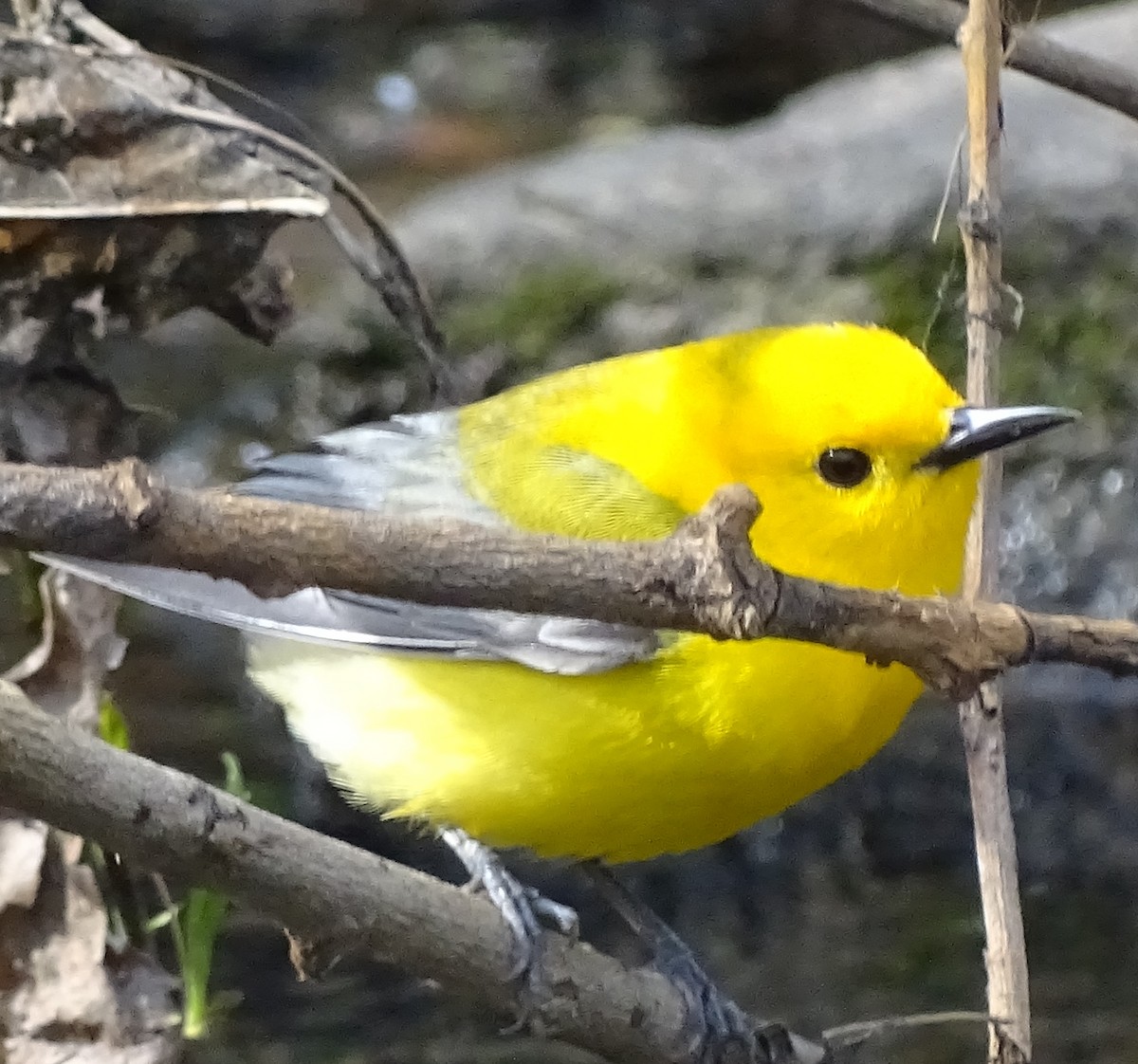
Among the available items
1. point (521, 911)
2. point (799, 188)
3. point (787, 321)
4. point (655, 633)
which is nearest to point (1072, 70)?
point (655, 633)

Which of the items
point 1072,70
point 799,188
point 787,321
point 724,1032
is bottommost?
point 724,1032

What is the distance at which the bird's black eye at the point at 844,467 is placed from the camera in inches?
90.0

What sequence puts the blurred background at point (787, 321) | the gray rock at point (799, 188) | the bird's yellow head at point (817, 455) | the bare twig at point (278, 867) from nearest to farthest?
the bare twig at point (278, 867) < the bird's yellow head at point (817, 455) < the blurred background at point (787, 321) < the gray rock at point (799, 188)

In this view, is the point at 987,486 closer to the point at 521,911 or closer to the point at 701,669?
the point at 701,669

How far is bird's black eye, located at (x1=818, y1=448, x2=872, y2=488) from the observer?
7.50 ft

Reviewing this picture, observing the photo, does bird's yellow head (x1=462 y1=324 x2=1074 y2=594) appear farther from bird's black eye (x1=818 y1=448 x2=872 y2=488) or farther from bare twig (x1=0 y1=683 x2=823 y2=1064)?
bare twig (x1=0 y1=683 x2=823 y2=1064)

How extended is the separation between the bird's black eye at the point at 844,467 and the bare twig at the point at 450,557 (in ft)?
3.11

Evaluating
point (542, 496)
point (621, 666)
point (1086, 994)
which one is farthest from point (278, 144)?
point (1086, 994)

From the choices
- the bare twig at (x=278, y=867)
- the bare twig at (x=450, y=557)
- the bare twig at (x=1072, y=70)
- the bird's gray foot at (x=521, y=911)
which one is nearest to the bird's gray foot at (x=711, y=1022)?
the bird's gray foot at (x=521, y=911)

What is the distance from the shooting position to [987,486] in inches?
87.3

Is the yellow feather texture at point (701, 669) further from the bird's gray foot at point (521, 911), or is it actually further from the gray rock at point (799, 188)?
the gray rock at point (799, 188)

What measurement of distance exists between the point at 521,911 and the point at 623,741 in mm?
291

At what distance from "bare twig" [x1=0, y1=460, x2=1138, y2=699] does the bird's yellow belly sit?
94 centimetres

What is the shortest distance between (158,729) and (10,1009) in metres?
1.95
